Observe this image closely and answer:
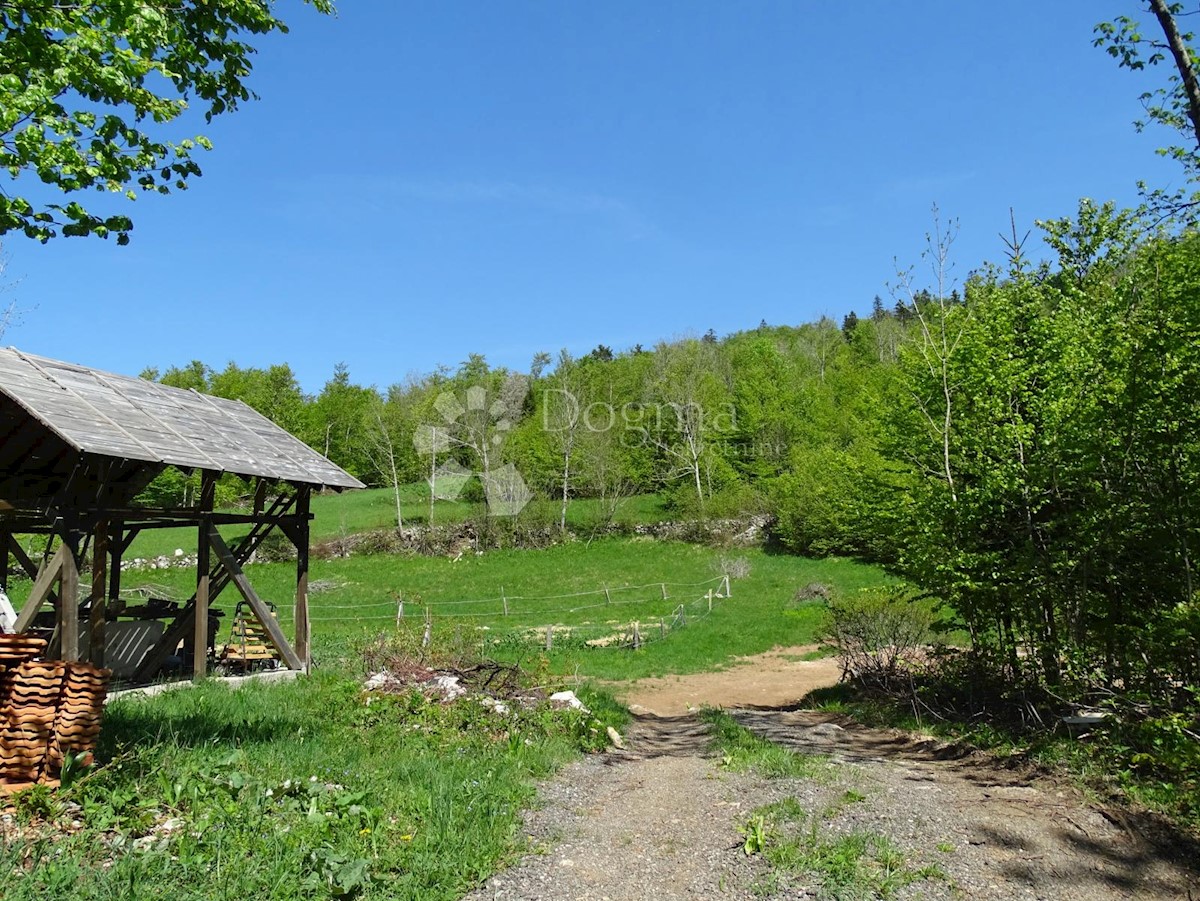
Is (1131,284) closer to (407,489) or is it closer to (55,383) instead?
(55,383)

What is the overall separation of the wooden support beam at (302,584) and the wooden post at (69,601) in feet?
15.5

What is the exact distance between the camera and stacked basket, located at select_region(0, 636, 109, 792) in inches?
225

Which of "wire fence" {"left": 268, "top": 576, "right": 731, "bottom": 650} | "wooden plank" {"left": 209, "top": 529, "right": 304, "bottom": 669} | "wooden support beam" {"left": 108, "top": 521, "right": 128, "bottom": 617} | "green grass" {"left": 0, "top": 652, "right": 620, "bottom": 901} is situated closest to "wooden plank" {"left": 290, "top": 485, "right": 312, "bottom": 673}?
"wooden plank" {"left": 209, "top": 529, "right": 304, "bottom": 669}

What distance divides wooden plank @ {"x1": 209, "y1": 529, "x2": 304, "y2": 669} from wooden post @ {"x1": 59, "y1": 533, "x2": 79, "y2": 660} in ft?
10.4

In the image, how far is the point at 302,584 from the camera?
13852 mm

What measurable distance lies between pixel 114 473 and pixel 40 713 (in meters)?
5.30

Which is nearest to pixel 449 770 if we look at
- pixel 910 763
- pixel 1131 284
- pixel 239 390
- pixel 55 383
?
pixel 910 763

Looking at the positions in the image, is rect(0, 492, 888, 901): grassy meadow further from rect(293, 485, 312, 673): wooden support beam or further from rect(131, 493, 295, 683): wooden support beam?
rect(131, 493, 295, 683): wooden support beam

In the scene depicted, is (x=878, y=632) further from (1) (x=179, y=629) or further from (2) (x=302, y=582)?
(1) (x=179, y=629)

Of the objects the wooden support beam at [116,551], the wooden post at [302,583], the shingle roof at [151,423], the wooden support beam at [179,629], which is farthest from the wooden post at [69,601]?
the wooden support beam at [116,551]

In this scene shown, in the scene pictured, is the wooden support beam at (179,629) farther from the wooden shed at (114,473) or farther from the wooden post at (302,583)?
the wooden post at (302,583)

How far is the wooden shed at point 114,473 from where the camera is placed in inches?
342

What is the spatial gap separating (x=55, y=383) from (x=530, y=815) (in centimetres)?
810

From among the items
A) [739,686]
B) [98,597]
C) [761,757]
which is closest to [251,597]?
[98,597]
